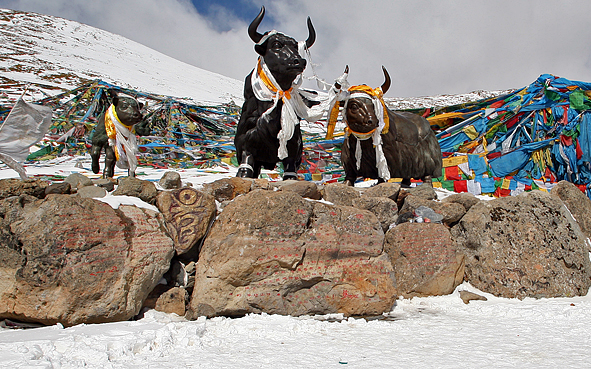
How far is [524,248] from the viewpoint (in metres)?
3.76

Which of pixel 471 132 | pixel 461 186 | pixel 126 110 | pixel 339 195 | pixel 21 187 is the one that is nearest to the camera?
pixel 21 187

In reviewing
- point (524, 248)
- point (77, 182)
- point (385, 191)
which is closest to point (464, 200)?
point (524, 248)

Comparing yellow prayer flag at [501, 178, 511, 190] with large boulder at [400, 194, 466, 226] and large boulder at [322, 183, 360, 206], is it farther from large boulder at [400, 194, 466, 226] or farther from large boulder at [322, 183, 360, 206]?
large boulder at [322, 183, 360, 206]

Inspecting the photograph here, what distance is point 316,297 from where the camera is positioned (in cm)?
307

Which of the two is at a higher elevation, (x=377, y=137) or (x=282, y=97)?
(x=282, y=97)

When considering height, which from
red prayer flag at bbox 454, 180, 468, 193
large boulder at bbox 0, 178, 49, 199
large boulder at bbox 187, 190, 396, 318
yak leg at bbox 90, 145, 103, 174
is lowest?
large boulder at bbox 187, 190, 396, 318

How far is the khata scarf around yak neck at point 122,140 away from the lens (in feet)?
15.6

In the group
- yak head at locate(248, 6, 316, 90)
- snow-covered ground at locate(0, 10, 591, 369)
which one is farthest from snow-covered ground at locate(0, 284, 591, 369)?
yak head at locate(248, 6, 316, 90)

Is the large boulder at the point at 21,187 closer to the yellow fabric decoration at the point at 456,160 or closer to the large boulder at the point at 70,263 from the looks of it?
the large boulder at the point at 70,263

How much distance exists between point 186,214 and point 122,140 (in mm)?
2021

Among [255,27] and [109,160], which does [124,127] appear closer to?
[109,160]

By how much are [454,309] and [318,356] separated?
168cm

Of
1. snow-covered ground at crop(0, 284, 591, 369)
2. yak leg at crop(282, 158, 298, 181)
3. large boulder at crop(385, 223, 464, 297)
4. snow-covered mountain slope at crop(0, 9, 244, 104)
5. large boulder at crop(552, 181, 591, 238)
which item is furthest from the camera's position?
snow-covered mountain slope at crop(0, 9, 244, 104)

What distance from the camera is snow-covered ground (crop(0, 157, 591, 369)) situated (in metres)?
2.06
